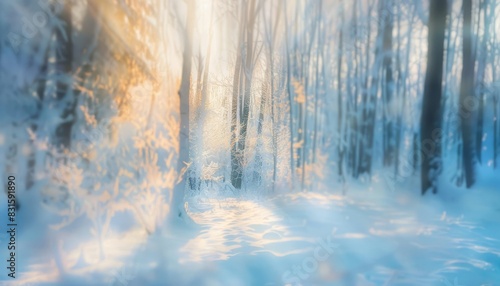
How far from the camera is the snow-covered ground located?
3.17 meters

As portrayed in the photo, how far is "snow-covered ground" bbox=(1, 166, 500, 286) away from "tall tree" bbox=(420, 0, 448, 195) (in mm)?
404

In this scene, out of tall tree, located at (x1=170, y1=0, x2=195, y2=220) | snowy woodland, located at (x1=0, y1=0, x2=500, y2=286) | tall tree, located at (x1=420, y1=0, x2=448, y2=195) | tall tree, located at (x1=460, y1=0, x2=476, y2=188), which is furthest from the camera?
tall tree, located at (x1=460, y1=0, x2=476, y2=188)

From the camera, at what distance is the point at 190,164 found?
5234 millimetres

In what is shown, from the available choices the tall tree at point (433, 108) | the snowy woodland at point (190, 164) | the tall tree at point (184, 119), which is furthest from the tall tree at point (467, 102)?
the tall tree at point (184, 119)

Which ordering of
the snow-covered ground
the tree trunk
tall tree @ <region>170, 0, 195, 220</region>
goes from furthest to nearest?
tall tree @ <region>170, 0, 195, 220</region> < the tree trunk < the snow-covered ground

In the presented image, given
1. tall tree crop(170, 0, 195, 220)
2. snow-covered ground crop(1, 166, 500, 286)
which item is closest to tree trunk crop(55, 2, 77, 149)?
snow-covered ground crop(1, 166, 500, 286)

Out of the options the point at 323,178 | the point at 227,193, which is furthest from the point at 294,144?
the point at 227,193

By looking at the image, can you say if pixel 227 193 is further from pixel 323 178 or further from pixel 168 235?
pixel 168 235

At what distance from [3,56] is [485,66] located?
877 centimetres

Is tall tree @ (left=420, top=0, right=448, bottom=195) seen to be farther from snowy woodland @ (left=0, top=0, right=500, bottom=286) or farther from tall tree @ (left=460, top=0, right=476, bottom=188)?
tall tree @ (left=460, top=0, right=476, bottom=188)

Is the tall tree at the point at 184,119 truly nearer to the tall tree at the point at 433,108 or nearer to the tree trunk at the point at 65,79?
the tree trunk at the point at 65,79

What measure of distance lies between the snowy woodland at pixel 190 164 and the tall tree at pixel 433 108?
23 mm

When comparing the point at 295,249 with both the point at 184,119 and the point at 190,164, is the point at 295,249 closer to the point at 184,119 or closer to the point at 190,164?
the point at 190,164

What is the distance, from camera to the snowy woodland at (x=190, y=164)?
11.2ft
